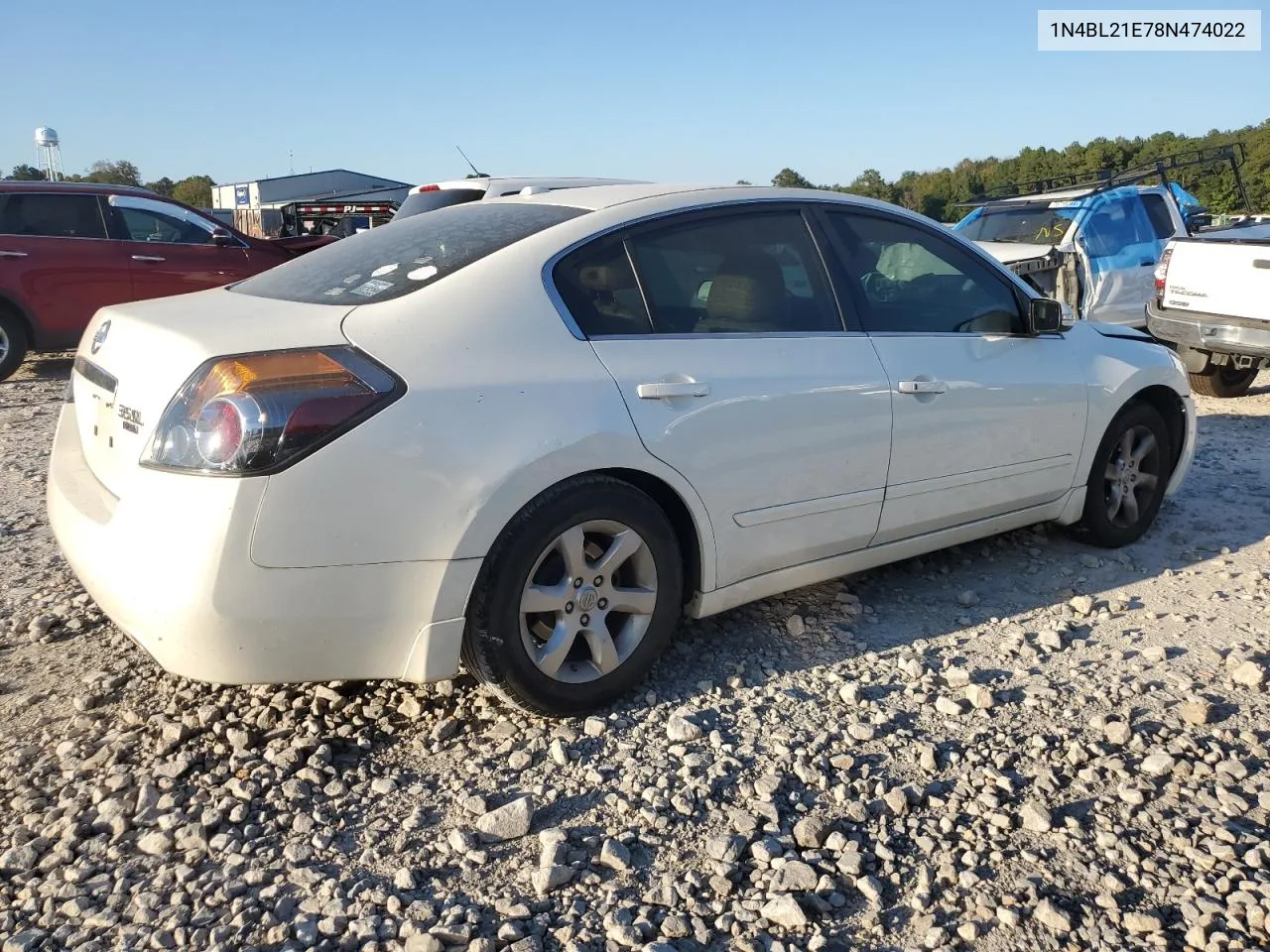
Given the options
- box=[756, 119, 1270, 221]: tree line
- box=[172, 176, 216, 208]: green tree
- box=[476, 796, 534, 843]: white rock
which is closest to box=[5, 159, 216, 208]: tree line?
box=[172, 176, 216, 208]: green tree

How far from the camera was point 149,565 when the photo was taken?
2.65 meters

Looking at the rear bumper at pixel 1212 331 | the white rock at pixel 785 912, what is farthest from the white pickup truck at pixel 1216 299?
the white rock at pixel 785 912

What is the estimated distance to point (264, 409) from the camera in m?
2.59

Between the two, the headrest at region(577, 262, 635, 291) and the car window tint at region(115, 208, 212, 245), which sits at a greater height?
the car window tint at region(115, 208, 212, 245)

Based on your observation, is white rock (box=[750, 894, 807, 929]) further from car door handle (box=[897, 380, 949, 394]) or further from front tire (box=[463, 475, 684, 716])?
car door handle (box=[897, 380, 949, 394])

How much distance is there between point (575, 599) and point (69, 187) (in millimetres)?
8703

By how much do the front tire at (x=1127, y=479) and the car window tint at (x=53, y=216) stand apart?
8845 millimetres

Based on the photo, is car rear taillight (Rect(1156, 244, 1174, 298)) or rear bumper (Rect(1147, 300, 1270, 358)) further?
car rear taillight (Rect(1156, 244, 1174, 298))

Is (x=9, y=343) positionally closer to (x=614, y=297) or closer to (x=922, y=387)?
(x=614, y=297)

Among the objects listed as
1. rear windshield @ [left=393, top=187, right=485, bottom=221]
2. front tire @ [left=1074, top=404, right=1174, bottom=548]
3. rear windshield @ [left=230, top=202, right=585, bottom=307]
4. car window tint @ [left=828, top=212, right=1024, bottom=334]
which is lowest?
front tire @ [left=1074, top=404, right=1174, bottom=548]

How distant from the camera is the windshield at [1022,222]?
10547 millimetres

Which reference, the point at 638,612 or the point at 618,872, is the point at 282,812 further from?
the point at 638,612

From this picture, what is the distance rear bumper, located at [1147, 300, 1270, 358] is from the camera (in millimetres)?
7668

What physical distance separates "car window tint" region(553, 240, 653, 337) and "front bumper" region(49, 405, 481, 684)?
0.82 metres
